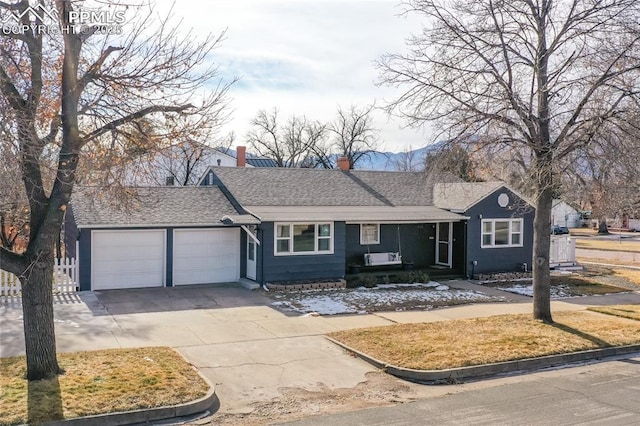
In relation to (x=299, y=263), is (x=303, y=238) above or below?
above

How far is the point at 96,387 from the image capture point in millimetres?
8148

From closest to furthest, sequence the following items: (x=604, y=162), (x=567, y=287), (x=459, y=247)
A: (x=604, y=162)
(x=567, y=287)
(x=459, y=247)

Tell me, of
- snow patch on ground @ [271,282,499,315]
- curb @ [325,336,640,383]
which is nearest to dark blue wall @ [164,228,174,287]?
snow patch on ground @ [271,282,499,315]

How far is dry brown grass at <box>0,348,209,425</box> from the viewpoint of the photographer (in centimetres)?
733

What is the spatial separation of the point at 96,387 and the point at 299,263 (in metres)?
11.5

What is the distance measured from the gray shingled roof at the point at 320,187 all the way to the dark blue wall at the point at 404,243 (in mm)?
1183

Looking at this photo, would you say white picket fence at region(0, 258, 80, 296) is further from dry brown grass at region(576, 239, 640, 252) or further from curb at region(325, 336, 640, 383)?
dry brown grass at region(576, 239, 640, 252)

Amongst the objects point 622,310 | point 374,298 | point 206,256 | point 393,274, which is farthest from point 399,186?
point 622,310

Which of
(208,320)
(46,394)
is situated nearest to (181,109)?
(46,394)

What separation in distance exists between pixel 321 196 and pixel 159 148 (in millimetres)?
14110

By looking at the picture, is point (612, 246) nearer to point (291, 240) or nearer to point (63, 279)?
point (291, 240)

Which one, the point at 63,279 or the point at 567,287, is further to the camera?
the point at 567,287

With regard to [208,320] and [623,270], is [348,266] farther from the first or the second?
[623,270]

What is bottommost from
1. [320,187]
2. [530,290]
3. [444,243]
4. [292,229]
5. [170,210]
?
[530,290]
